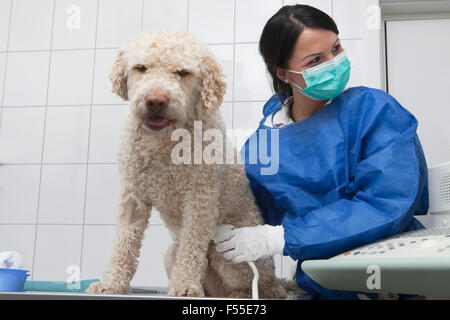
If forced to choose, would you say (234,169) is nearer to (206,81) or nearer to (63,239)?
(206,81)

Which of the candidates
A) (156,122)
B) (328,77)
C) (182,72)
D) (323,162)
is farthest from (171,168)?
(328,77)

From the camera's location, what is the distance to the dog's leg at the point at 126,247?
0.94m

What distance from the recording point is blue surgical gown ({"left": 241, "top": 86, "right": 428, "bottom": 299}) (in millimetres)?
887

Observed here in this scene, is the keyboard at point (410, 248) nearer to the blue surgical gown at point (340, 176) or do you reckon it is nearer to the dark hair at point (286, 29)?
the blue surgical gown at point (340, 176)

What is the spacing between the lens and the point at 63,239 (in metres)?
1.78

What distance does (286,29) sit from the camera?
46.1 inches

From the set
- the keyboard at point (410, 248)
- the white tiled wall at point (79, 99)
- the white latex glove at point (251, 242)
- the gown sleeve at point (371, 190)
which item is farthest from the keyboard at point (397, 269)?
the white tiled wall at point (79, 99)

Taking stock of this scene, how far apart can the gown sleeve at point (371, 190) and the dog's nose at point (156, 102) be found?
400 mm

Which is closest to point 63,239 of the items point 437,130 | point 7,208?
point 7,208

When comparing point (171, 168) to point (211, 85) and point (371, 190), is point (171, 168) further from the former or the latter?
point (371, 190)

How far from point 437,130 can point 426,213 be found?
98cm

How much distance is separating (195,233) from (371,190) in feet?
1.43

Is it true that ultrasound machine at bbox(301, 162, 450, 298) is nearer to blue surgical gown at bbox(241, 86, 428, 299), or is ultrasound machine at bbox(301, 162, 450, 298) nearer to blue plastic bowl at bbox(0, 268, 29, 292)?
blue surgical gown at bbox(241, 86, 428, 299)
